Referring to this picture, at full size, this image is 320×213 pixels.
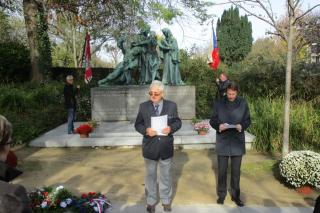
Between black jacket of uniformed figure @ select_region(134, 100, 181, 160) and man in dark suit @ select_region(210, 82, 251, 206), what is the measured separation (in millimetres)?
767

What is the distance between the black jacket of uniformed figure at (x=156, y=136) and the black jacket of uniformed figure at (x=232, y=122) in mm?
783

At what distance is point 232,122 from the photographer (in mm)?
5922

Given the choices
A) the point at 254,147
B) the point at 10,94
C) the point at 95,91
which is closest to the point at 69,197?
the point at 254,147

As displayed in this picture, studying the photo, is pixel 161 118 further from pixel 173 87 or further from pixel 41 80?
pixel 41 80

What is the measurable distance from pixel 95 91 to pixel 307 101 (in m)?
6.77

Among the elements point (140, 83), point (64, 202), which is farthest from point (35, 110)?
point (64, 202)

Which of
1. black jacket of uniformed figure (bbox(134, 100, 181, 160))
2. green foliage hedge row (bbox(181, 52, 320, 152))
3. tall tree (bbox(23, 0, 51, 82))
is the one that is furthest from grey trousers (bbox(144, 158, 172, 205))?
tall tree (bbox(23, 0, 51, 82))

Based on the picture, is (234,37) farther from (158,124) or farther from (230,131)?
(158,124)

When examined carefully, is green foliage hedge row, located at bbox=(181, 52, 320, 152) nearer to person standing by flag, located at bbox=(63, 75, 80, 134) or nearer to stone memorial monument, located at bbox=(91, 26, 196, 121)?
stone memorial monument, located at bbox=(91, 26, 196, 121)

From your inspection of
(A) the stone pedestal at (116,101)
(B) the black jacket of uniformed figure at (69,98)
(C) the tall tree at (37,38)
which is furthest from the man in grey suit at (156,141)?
(C) the tall tree at (37,38)

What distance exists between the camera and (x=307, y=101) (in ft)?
43.7

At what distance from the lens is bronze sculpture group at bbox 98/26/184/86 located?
1397cm

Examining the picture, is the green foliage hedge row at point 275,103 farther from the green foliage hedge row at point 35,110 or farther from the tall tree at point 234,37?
the tall tree at point 234,37

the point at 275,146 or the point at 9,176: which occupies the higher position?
the point at 9,176
